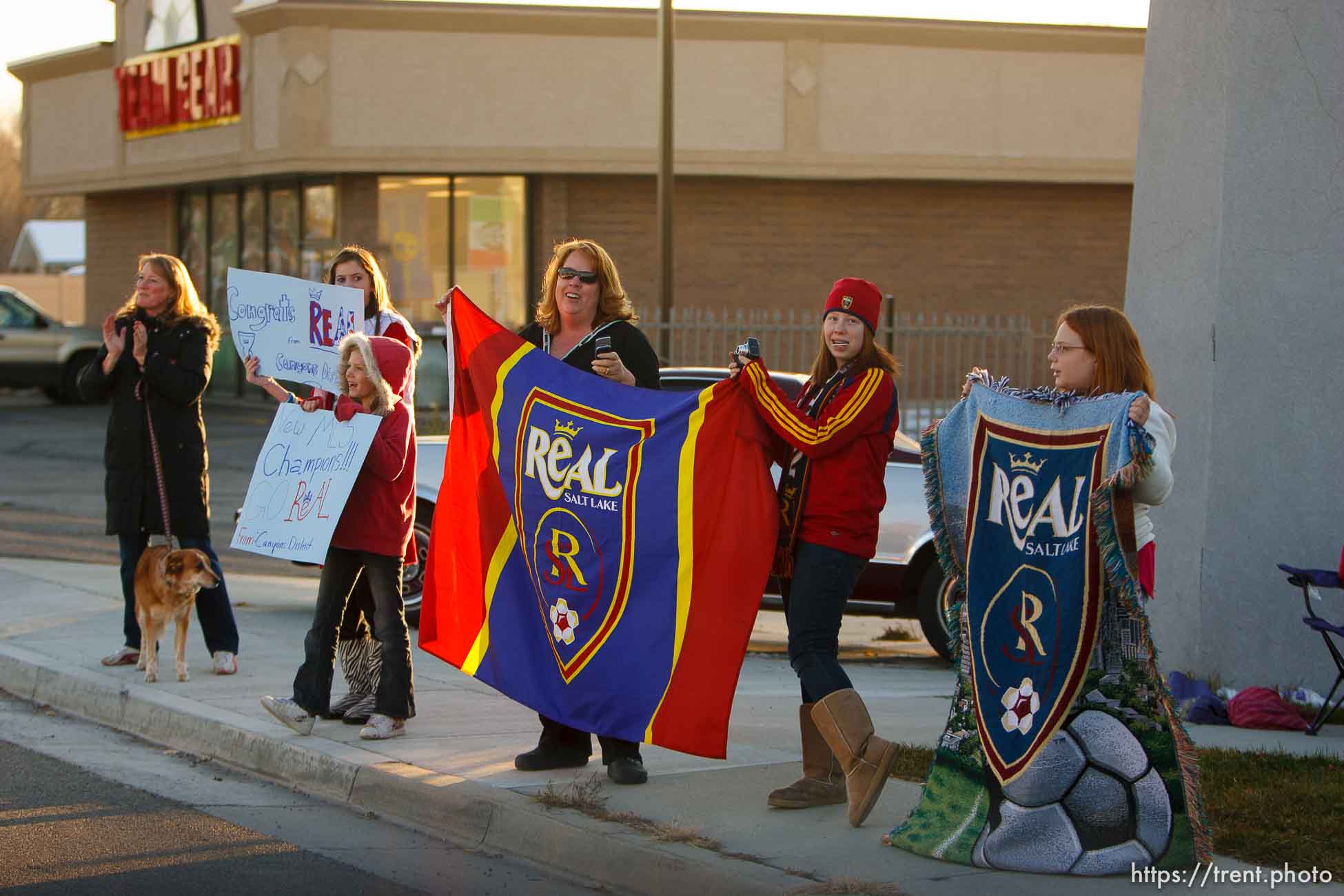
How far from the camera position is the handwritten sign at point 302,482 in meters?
7.13

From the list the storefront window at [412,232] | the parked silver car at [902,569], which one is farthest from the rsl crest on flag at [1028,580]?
the storefront window at [412,232]

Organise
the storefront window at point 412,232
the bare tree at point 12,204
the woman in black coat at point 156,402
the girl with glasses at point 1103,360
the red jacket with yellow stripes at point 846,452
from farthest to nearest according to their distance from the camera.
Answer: the bare tree at point 12,204, the storefront window at point 412,232, the woman in black coat at point 156,402, the red jacket with yellow stripes at point 846,452, the girl with glasses at point 1103,360

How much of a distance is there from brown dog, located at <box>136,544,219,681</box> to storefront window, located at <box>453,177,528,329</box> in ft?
58.9

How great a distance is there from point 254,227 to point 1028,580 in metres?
25.0

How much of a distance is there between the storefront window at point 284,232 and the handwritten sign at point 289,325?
790 inches

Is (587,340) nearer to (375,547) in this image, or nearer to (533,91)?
(375,547)

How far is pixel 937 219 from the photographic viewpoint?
2750 centimetres

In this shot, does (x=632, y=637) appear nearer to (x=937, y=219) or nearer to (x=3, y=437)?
(x=3, y=437)

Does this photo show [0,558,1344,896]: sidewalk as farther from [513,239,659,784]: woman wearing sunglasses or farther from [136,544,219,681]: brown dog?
[136,544,219,681]: brown dog

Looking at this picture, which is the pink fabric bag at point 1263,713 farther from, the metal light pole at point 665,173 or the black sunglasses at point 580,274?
the metal light pole at point 665,173

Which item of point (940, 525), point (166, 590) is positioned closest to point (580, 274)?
point (940, 525)

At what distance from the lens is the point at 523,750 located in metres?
7.16

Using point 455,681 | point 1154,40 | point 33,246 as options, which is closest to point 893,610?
point 455,681

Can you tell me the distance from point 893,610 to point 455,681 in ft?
9.20
